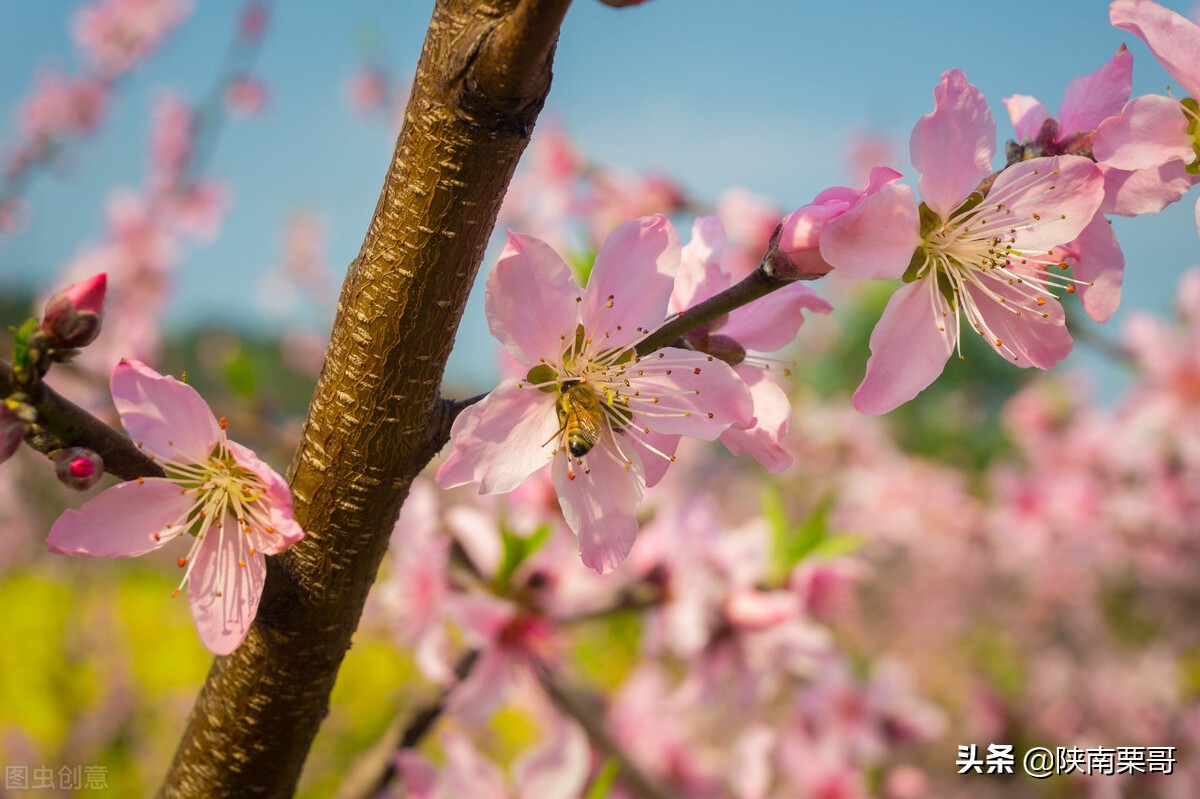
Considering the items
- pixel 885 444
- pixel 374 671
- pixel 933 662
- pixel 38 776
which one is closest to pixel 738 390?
pixel 38 776

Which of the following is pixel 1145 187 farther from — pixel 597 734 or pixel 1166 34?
pixel 597 734

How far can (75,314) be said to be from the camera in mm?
427

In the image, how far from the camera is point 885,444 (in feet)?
14.6

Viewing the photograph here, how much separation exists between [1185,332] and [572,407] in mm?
2421

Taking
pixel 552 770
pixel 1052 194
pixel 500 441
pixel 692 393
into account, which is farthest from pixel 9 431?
pixel 552 770

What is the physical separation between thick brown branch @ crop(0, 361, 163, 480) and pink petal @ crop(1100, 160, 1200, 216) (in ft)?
1.86

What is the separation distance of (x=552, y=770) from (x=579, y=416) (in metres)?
0.57

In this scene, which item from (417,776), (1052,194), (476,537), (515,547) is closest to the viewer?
(1052,194)

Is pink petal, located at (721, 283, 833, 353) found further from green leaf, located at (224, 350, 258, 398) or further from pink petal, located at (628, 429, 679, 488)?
green leaf, located at (224, 350, 258, 398)

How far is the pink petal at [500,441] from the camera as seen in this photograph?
467 mm

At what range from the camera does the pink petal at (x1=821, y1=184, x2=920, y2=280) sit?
17.0 inches

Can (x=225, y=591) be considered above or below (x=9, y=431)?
below

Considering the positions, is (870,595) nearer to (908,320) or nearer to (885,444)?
(885,444)

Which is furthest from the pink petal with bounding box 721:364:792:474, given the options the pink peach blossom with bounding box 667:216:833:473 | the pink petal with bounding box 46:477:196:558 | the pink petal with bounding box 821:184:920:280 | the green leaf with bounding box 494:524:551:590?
the green leaf with bounding box 494:524:551:590
